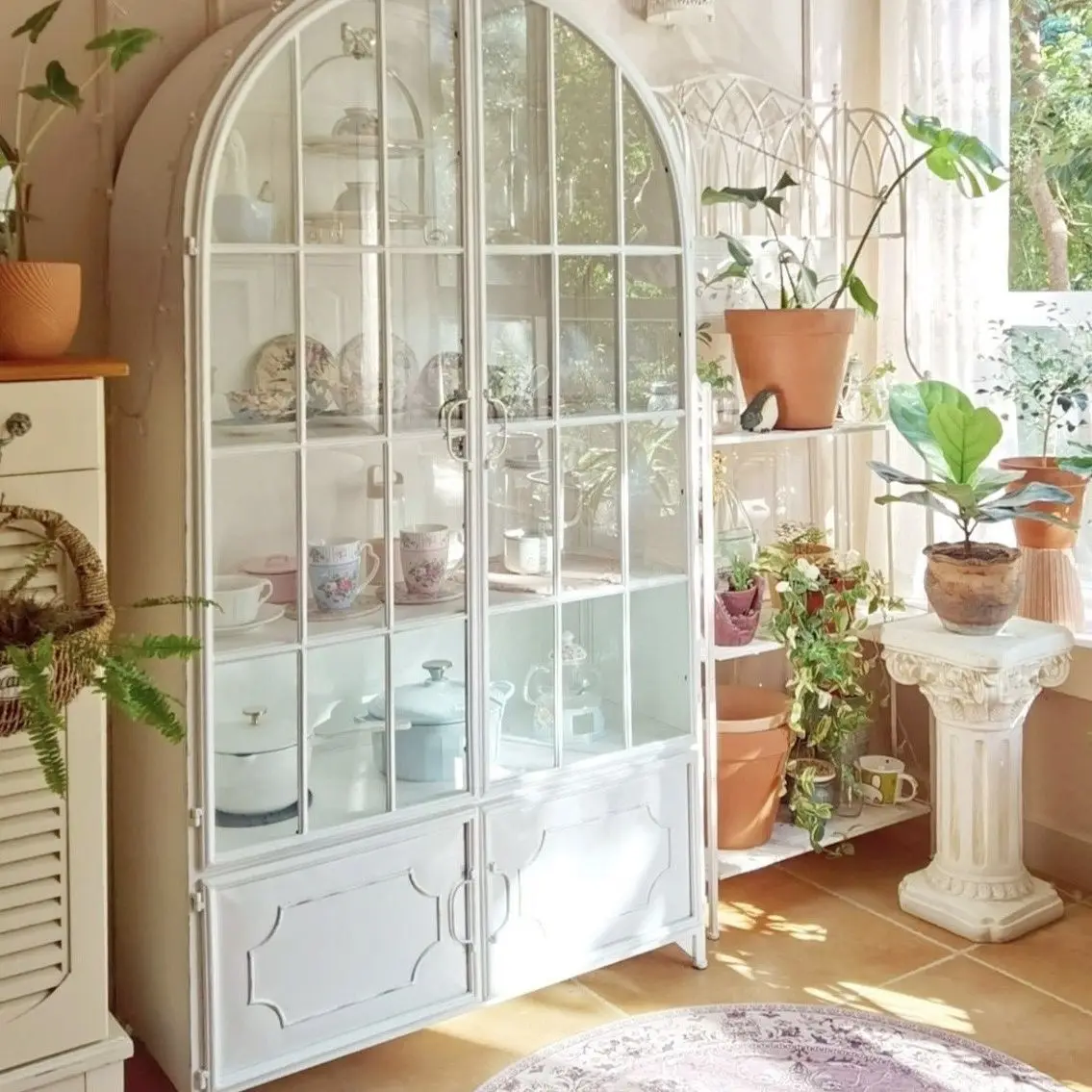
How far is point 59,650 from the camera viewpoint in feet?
5.65

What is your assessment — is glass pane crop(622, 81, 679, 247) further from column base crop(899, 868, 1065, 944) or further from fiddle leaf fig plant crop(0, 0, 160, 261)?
column base crop(899, 868, 1065, 944)

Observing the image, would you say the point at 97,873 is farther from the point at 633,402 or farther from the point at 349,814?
the point at 633,402

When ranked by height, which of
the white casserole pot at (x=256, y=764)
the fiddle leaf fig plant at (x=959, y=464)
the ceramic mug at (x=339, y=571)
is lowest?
the white casserole pot at (x=256, y=764)


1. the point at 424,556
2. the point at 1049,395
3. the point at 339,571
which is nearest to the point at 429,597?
the point at 424,556

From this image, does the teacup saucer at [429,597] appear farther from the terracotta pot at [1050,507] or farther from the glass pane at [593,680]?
the terracotta pot at [1050,507]

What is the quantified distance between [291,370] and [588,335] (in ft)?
1.92

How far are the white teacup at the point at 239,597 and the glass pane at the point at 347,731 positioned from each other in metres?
0.13

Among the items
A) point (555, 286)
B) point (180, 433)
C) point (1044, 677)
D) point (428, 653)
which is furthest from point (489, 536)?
point (1044, 677)

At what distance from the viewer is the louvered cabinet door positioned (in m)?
1.96

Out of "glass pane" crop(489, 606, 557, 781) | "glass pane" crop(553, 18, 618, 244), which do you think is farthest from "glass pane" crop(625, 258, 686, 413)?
"glass pane" crop(489, 606, 557, 781)

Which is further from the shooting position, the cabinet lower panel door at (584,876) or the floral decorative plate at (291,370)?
the cabinet lower panel door at (584,876)

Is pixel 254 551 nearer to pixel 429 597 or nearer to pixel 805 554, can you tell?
pixel 429 597

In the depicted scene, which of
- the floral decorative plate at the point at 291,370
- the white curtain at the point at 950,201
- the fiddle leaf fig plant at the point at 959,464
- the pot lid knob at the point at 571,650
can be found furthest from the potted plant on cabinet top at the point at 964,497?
the floral decorative plate at the point at 291,370

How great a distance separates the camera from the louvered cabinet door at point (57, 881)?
6.44ft
